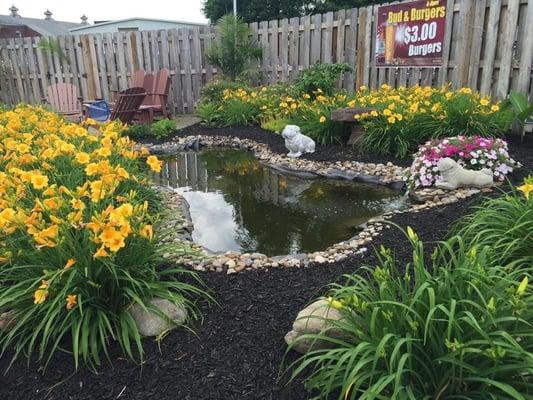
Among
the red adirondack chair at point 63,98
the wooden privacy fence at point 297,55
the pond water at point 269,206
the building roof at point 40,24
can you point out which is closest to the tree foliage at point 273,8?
the wooden privacy fence at point 297,55

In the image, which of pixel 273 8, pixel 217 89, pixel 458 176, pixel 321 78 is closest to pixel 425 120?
pixel 458 176

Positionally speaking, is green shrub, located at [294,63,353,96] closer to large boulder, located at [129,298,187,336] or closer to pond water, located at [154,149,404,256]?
pond water, located at [154,149,404,256]

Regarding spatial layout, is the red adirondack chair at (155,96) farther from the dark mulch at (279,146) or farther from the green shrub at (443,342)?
the green shrub at (443,342)

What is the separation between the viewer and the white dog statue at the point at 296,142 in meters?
6.15

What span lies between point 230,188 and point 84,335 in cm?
350

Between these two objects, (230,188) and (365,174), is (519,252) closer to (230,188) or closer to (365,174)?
(365,174)

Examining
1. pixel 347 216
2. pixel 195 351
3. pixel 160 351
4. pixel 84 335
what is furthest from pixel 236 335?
pixel 347 216

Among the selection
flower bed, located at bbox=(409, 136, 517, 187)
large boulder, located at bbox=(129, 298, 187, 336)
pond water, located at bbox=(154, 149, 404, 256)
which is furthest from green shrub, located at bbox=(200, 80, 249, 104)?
large boulder, located at bbox=(129, 298, 187, 336)

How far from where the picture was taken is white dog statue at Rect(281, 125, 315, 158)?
6.15 m

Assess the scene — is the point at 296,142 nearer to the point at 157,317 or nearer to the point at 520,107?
the point at 520,107

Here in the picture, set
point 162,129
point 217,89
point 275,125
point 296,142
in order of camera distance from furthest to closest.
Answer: point 217,89 < point 162,129 < point 275,125 < point 296,142

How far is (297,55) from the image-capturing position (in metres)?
9.43

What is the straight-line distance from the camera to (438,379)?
154 centimetres

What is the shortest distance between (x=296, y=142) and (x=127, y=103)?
3.79m
